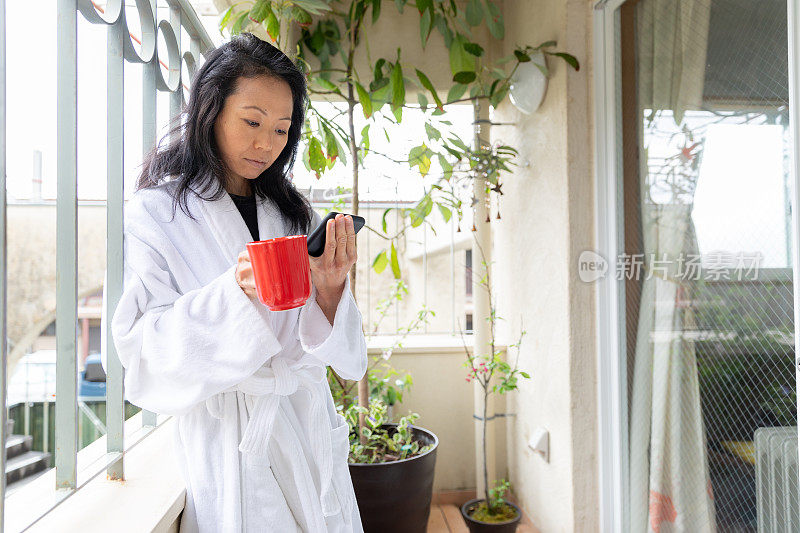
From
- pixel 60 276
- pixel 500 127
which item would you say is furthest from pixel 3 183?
pixel 500 127

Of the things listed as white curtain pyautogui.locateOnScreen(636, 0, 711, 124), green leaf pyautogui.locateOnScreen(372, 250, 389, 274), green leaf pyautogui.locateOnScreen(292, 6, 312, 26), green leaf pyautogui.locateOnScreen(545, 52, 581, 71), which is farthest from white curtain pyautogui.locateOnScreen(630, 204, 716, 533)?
green leaf pyautogui.locateOnScreen(292, 6, 312, 26)

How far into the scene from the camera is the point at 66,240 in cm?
99

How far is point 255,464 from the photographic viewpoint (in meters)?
0.92

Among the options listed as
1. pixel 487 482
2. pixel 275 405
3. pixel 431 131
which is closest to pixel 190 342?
pixel 275 405

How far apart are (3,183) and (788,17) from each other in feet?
4.87

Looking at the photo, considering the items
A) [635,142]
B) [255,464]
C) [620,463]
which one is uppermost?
[635,142]

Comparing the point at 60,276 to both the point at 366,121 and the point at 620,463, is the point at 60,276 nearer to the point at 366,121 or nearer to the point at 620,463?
the point at 366,121

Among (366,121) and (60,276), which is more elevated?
(366,121)

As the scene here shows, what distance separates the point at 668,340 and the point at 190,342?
1404mm

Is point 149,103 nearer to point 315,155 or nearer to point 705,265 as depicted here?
point 315,155

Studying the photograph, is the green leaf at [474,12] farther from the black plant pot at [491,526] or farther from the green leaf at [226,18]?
the black plant pot at [491,526]

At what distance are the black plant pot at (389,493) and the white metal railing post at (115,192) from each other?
0.94 m

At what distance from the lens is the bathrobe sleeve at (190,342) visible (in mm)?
798

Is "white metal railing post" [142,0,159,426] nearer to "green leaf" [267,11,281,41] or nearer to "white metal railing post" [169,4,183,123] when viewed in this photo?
"white metal railing post" [169,4,183,123]
